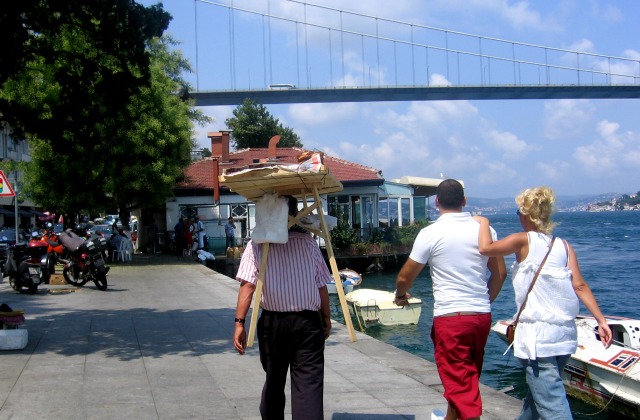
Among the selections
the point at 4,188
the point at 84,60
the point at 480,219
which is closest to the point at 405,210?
the point at 4,188

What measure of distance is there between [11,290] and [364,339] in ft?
30.8

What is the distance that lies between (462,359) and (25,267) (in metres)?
12.7

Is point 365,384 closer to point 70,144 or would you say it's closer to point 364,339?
point 364,339

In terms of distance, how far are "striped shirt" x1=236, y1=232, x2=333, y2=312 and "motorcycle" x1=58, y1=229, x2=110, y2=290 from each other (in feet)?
41.0

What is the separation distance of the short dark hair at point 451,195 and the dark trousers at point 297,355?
107cm

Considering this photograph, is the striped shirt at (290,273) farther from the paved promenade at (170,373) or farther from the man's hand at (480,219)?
the paved promenade at (170,373)

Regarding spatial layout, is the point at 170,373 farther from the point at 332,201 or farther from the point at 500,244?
the point at 332,201

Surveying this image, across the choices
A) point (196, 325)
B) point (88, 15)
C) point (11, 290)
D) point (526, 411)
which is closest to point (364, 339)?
point (196, 325)

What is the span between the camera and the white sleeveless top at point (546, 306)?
14.8 ft

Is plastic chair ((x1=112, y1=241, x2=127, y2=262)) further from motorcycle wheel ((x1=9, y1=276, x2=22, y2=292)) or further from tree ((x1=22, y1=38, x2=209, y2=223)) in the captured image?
motorcycle wheel ((x1=9, y1=276, x2=22, y2=292))

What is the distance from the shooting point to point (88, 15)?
10.7 metres

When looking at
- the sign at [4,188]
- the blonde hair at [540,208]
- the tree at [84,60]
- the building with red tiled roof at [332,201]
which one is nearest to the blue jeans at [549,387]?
the blonde hair at [540,208]

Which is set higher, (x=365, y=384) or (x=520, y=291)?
(x=520, y=291)

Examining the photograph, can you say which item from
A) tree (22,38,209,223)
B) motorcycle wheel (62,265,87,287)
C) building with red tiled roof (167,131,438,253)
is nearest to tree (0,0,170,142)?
motorcycle wheel (62,265,87,287)
